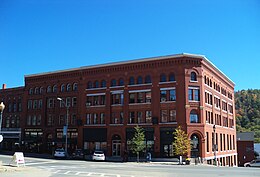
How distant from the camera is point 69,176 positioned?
2327cm

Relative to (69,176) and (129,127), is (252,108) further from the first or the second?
(69,176)

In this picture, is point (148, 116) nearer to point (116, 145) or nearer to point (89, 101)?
point (116, 145)

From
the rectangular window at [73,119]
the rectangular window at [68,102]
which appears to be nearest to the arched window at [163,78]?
the rectangular window at [73,119]

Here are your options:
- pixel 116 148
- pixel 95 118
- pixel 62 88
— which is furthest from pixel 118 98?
pixel 62 88

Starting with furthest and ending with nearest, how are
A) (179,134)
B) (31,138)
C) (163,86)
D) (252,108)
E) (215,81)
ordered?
(252,108), (31,138), (215,81), (163,86), (179,134)

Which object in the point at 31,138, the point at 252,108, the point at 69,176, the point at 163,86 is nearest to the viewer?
the point at 69,176

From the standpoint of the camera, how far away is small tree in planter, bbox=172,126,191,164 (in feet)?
149

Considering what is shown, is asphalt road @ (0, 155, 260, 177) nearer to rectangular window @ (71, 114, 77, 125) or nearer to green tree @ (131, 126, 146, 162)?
green tree @ (131, 126, 146, 162)

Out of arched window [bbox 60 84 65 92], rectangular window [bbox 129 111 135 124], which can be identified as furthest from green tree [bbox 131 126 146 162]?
arched window [bbox 60 84 65 92]

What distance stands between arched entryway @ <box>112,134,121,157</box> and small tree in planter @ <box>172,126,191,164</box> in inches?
434

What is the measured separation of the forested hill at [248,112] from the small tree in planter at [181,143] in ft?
266

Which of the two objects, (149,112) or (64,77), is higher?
(64,77)

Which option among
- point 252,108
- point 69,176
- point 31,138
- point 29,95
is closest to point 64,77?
point 29,95

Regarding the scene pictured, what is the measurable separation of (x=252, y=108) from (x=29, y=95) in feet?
356
